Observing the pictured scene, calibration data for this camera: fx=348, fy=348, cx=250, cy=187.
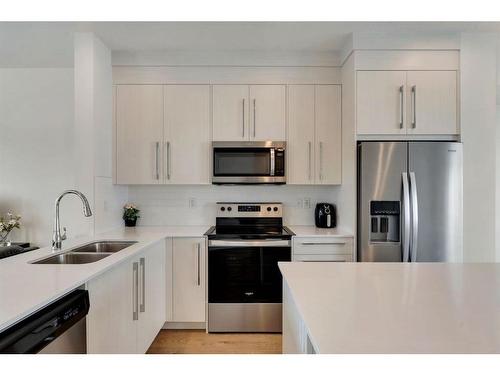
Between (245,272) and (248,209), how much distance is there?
2.44 feet

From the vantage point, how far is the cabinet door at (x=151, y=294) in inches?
87.7

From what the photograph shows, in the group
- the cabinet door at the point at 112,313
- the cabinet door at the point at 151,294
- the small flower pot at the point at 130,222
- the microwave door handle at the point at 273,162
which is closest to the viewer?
the cabinet door at the point at 112,313

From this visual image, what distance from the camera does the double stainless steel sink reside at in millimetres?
1949

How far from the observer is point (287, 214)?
3520mm

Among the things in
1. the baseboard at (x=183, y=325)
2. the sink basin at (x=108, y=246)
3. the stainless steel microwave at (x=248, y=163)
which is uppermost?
the stainless steel microwave at (x=248, y=163)

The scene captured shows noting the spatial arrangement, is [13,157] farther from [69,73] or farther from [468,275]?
[468,275]

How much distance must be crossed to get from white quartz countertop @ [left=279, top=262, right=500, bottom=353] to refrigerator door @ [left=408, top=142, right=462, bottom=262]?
1.10 metres

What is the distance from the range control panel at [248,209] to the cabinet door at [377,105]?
112 cm

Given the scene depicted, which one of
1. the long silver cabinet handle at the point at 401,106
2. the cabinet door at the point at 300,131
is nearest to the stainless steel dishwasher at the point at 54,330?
the cabinet door at the point at 300,131

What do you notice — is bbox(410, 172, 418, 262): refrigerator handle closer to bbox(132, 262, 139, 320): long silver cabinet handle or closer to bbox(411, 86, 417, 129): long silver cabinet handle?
bbox(411, 86, 417, 129): long silver cabinet handle

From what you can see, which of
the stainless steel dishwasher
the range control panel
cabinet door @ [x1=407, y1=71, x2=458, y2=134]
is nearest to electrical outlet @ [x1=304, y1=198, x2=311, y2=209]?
the range control panel

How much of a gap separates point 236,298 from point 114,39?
2.38 meters

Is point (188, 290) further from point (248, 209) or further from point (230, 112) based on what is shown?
point (230, 112)

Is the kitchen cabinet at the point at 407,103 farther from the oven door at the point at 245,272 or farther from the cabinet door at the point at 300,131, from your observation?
the oven door at the point at 245,272
